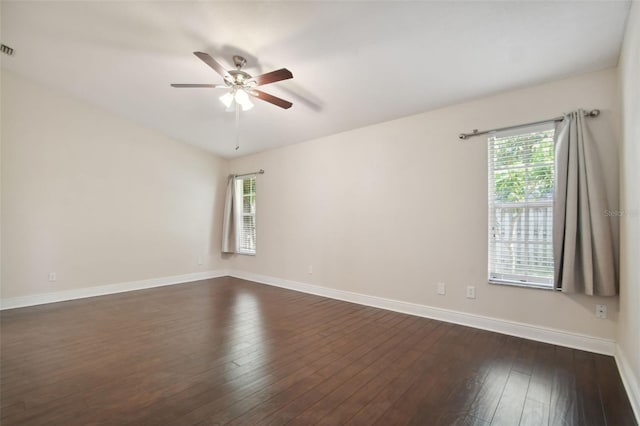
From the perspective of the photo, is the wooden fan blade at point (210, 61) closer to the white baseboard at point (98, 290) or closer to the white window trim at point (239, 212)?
the white window trim at point (239, 212)

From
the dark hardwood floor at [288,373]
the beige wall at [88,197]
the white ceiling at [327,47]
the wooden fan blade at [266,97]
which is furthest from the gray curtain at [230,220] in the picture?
the wooden fan blade at [266,97]

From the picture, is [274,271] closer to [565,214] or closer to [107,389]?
[107,389]

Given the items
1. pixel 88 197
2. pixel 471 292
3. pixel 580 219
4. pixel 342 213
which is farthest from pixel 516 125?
pixel 88 197

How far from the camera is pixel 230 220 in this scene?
5.92 m

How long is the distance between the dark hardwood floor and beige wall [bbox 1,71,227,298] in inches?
35.8

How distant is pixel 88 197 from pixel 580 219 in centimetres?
613

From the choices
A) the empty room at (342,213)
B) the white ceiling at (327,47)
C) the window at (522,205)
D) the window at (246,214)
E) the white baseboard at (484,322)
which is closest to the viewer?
the empty room at (342,213)

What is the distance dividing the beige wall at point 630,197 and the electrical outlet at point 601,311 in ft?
0.56

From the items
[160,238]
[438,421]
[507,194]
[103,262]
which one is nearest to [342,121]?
[507,194]

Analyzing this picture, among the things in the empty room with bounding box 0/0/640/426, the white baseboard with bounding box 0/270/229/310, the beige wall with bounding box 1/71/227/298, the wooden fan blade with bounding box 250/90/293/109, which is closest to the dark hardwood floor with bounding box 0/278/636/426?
the empty room with bounding box 0/0/640/426

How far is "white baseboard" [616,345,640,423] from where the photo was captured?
1683mm

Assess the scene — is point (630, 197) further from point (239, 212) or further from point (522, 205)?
point (239, 212)

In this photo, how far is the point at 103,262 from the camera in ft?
14.7

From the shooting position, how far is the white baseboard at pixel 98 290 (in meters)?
3.75
